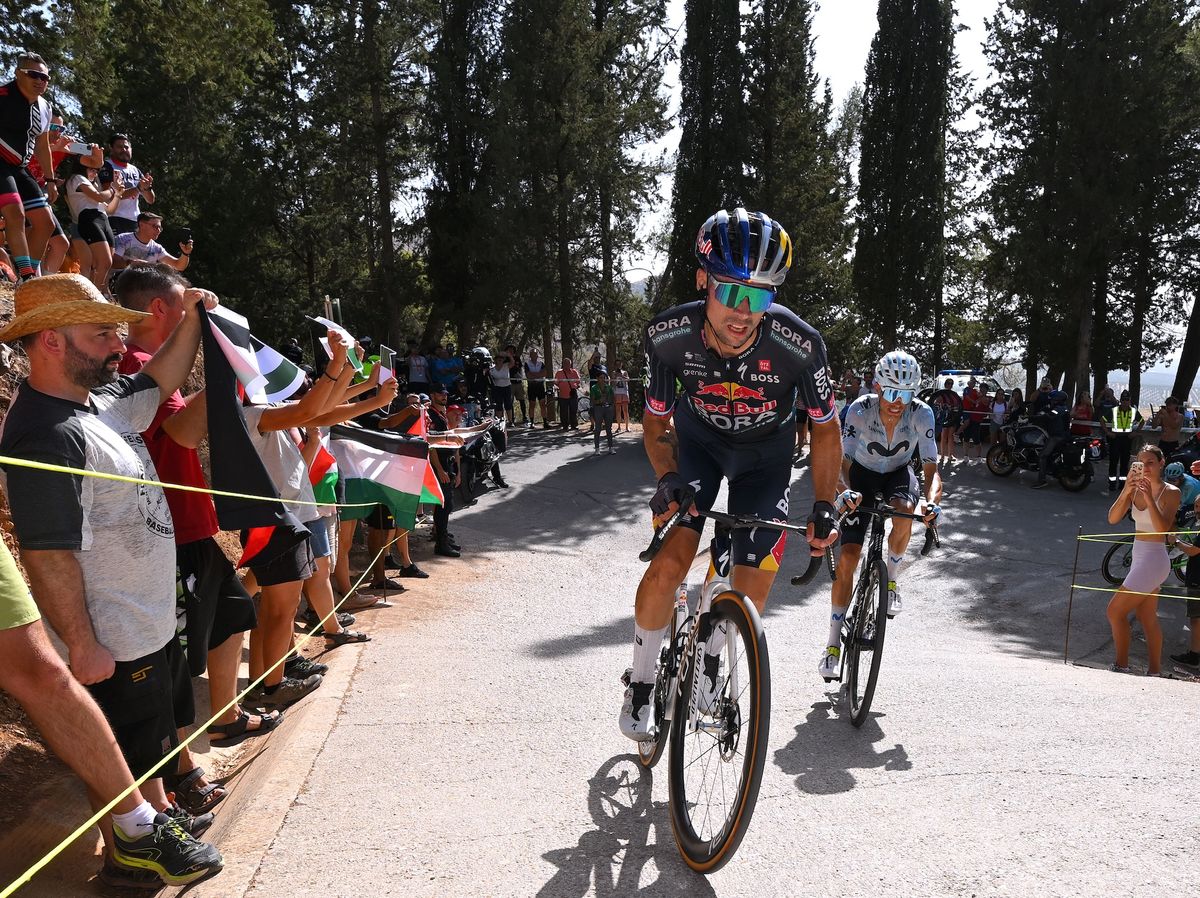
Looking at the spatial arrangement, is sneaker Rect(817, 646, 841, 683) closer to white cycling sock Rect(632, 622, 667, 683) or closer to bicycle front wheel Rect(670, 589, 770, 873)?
white cycling sock Rect(632, 622, 667, 683)

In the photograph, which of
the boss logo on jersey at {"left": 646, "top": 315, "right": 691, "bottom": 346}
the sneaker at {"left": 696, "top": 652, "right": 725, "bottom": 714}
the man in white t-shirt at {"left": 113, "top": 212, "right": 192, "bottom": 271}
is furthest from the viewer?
the man in white t-shirt at {"left": 113, "top": 212, "right": 192, "bottom": 271}

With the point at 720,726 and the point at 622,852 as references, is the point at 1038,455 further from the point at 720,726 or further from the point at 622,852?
the point at 622,852

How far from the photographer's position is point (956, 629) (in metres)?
9.12

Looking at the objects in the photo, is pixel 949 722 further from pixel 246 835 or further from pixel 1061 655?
pixel 1061 655

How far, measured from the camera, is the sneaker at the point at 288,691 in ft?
17.5

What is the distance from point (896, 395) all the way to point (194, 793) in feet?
15.5

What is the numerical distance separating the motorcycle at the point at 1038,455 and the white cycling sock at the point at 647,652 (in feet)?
49.6

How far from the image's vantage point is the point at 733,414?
391cm

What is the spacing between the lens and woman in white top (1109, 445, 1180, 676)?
7.81 m

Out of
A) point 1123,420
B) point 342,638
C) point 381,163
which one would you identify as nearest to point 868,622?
point 342,638

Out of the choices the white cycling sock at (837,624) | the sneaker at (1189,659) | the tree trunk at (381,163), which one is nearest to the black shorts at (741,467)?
the white cycling sock at (837,624)

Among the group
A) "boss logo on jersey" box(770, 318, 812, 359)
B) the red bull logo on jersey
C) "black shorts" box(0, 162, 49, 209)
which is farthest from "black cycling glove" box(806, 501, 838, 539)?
"black shorts" box(0, 162, 49, 209)

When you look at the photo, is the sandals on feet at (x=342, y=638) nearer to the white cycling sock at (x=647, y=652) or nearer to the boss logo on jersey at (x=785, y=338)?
the white cycling sock at (x=647, y=652)

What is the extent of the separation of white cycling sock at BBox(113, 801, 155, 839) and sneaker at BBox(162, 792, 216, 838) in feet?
0.40
